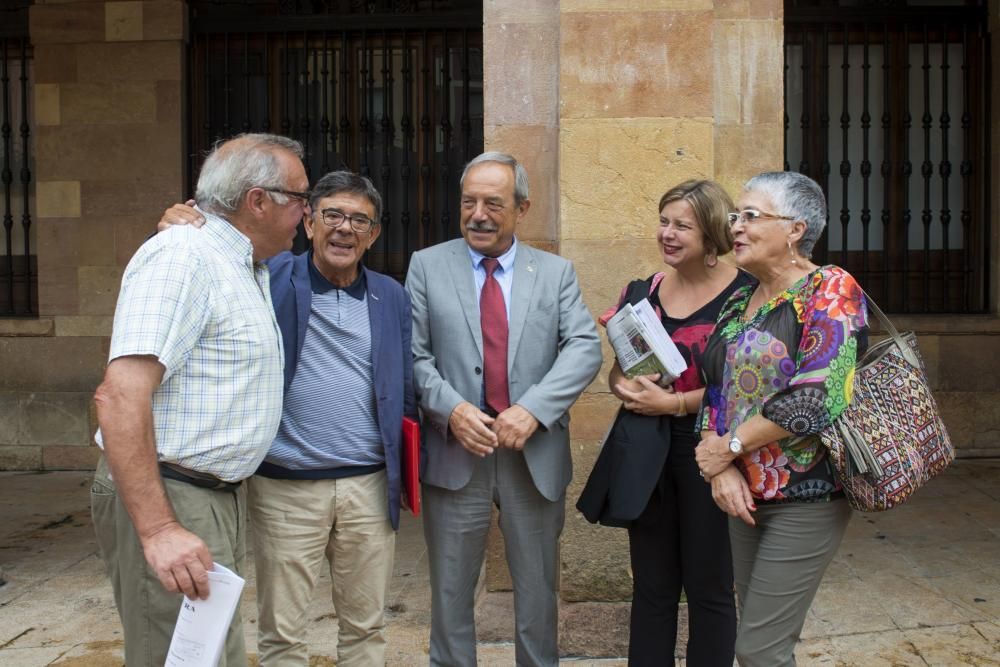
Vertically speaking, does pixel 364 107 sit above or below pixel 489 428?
above

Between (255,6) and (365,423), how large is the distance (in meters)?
5.81

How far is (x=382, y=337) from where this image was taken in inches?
142

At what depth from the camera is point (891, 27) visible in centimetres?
841

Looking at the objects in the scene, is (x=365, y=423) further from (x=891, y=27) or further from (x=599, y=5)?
(x=891, y=27)

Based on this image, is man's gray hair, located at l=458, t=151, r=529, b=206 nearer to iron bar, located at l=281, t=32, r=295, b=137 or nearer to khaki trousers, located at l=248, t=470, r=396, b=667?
khaki trousers, located at l=248, t=470, r=396, b=667

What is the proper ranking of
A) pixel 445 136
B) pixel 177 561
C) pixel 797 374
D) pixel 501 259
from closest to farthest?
pixel 177 561, pixel 797 374, pixel 501 259, pixel 445 136

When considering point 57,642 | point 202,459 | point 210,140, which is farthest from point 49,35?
point 202,459

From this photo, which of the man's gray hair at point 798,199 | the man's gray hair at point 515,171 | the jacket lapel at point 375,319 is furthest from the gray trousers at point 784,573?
the man's gray hair at point 515,171

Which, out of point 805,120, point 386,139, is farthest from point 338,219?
point 805,120

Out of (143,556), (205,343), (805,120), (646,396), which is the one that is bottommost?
(143,556)

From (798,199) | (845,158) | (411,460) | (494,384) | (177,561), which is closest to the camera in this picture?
(177,561)

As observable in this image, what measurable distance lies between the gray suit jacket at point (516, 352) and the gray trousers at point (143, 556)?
100 centimetres

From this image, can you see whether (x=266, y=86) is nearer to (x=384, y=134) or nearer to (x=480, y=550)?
(x=384, y=134)

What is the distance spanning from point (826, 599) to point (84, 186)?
607 centimetres
